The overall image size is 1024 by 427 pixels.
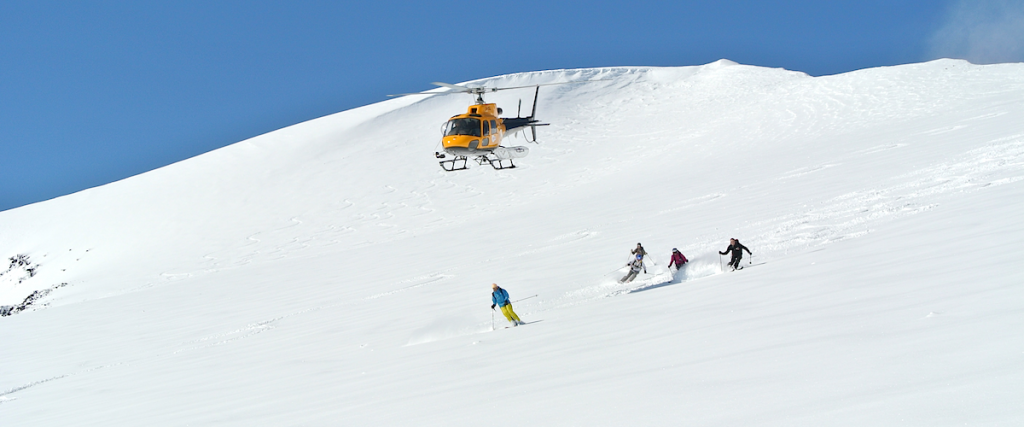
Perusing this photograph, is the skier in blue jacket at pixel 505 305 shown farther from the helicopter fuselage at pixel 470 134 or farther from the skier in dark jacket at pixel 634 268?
the helicopter fuselage at pixel 470 134

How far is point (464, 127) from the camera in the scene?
17.4 m

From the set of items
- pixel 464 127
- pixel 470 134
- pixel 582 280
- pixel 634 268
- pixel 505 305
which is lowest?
pixel 505 305

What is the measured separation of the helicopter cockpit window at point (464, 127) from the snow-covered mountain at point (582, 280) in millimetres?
3438

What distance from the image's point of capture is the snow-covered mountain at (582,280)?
437 cm

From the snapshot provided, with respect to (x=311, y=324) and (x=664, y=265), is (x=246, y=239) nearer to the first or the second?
(x=311, y=324)

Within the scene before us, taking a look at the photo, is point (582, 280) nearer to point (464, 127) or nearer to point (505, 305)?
point (505, 305)

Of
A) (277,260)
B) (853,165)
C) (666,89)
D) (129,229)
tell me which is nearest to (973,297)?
(853,165)

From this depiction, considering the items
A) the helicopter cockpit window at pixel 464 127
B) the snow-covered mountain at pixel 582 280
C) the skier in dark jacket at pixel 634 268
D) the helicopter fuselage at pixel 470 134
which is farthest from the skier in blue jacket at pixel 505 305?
the helicopter cockpit window at pixel 464 127

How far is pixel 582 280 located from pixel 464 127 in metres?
6.92

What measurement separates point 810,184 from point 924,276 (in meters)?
11.3

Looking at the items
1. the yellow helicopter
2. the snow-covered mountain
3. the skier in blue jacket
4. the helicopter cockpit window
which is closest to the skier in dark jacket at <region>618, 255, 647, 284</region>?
the snow-covered mountain

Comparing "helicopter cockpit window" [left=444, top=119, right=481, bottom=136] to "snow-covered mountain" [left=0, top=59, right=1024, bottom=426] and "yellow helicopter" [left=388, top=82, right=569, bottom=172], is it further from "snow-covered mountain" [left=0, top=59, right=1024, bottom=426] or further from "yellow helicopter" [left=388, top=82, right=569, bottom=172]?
"snow-covered mountain" [left=0, top=59, right=1024, bottom=426]

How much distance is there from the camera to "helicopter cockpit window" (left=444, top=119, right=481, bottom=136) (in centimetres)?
1738

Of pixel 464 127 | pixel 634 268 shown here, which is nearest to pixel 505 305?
pixel 634 268
